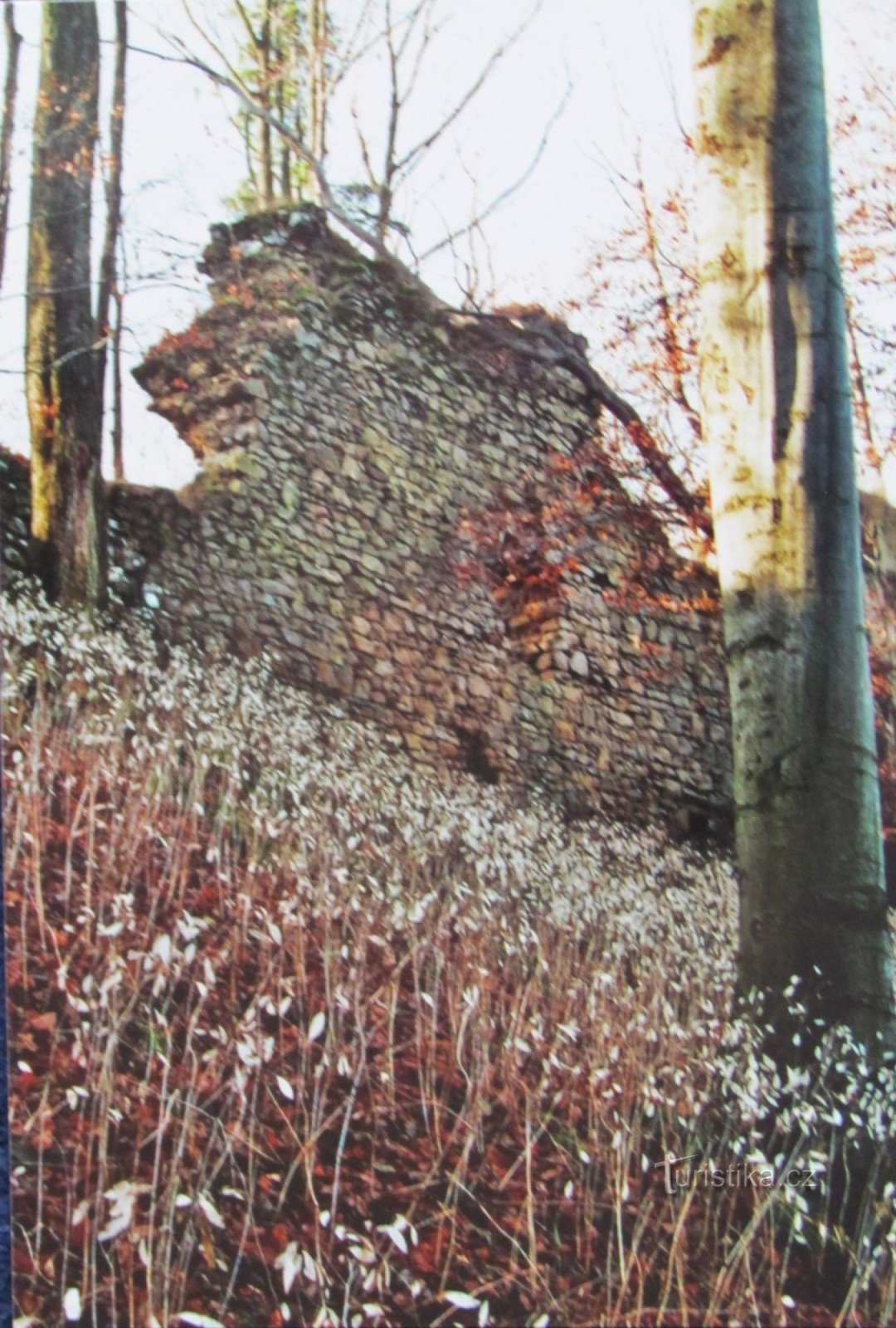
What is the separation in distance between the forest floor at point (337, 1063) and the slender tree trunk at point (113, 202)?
0.53m

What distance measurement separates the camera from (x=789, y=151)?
2.48 meters

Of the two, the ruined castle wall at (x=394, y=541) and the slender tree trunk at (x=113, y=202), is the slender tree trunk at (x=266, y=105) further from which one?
the slender tree trunk at (x=113, y=202)

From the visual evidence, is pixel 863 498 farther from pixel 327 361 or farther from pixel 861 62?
pixel 327 361

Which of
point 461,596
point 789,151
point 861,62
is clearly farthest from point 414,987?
point 861,62

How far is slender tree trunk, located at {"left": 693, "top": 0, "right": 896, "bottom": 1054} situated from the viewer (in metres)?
2.30

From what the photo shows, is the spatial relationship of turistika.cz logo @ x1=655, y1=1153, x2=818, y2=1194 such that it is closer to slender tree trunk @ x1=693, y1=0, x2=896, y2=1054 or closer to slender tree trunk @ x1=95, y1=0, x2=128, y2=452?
slender tree trunk @ x1=693, y1=0, x2=896, y2=1054

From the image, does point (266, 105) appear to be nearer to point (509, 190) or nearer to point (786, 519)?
point (509, 190)

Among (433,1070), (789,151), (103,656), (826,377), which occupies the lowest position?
(433,1070)

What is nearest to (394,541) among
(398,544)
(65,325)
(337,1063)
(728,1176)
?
(398,544)

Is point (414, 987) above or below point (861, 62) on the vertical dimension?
below

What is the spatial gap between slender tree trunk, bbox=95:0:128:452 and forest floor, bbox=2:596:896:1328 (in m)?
0.53

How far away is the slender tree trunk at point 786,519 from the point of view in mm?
2297

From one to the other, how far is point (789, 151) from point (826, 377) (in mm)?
460

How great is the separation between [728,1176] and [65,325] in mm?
1872
